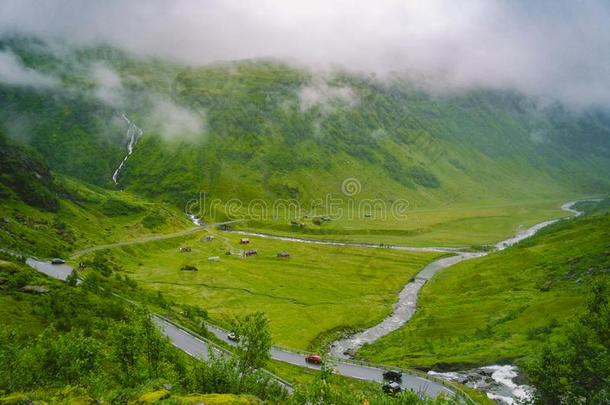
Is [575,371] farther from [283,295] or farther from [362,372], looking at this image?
[283,295]

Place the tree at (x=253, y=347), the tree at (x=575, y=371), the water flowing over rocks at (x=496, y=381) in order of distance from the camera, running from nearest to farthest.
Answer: the tree at (x=253, y=347), the tree at (x=575, y=371), the water flowing over rocks at (x=496, y=381)

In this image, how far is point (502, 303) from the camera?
440 feet

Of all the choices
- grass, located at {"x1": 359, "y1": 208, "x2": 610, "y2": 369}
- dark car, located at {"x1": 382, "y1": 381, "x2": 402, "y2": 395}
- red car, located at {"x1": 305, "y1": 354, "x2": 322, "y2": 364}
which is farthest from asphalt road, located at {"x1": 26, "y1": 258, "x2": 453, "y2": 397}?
grass, located at {"x1": 359, "y1": 208, "x2": 610, "y2": 369}

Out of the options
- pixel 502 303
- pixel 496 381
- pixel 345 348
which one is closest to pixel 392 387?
pixel 496 381

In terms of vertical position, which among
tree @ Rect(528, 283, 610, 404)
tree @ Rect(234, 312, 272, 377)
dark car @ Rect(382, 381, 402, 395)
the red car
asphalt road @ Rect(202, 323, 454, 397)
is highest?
tree @ Rect(234, 312, 272, 377)

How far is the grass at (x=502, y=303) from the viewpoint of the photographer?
105125 millimetres

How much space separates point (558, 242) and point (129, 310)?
170649 millimetres

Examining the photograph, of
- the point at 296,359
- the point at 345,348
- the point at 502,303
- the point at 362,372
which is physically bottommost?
the point at 345,348

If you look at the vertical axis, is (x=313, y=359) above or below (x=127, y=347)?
below

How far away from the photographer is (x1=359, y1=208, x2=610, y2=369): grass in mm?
105125

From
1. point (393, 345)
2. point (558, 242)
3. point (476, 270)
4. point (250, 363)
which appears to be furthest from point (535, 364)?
point (558, 242)

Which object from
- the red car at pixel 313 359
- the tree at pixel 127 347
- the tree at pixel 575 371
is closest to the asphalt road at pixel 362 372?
the red car at pixel 313 359

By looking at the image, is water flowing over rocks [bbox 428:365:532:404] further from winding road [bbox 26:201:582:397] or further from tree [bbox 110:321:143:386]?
tree [bbox 110:321:143:386]

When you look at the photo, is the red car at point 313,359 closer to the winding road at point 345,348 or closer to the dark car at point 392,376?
the winding road at point 345,348
